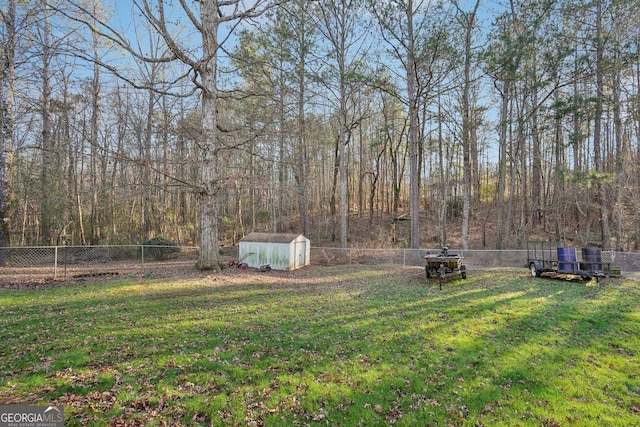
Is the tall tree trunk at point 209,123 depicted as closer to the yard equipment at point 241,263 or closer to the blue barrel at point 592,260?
the yard equipment at point 241,263

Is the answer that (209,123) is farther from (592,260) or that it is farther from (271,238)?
(592,260)

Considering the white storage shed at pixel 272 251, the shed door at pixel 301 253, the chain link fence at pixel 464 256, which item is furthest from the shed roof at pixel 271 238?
the chain link fence at pixel 464 256

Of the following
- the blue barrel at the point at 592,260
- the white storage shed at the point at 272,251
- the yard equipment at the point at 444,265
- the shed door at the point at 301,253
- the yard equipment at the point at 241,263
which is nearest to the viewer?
the blue barrel at the point at 592,260

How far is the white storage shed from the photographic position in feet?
46.1

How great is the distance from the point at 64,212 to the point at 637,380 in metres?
22.3

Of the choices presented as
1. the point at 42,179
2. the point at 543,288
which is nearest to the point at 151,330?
the point at 543,288

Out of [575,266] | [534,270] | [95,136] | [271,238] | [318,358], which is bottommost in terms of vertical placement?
[318,358]

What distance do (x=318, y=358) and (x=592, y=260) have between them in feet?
34.8

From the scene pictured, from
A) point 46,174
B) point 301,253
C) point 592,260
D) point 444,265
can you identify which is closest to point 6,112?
point 46,174

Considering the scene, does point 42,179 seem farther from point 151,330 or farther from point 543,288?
point 543,288

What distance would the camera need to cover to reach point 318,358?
4469 mm

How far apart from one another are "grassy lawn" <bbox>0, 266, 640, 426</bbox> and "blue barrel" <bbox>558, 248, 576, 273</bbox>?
2.37m

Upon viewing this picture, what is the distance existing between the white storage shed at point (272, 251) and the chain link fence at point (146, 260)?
186 centimetres

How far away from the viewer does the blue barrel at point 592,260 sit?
9.92 m
